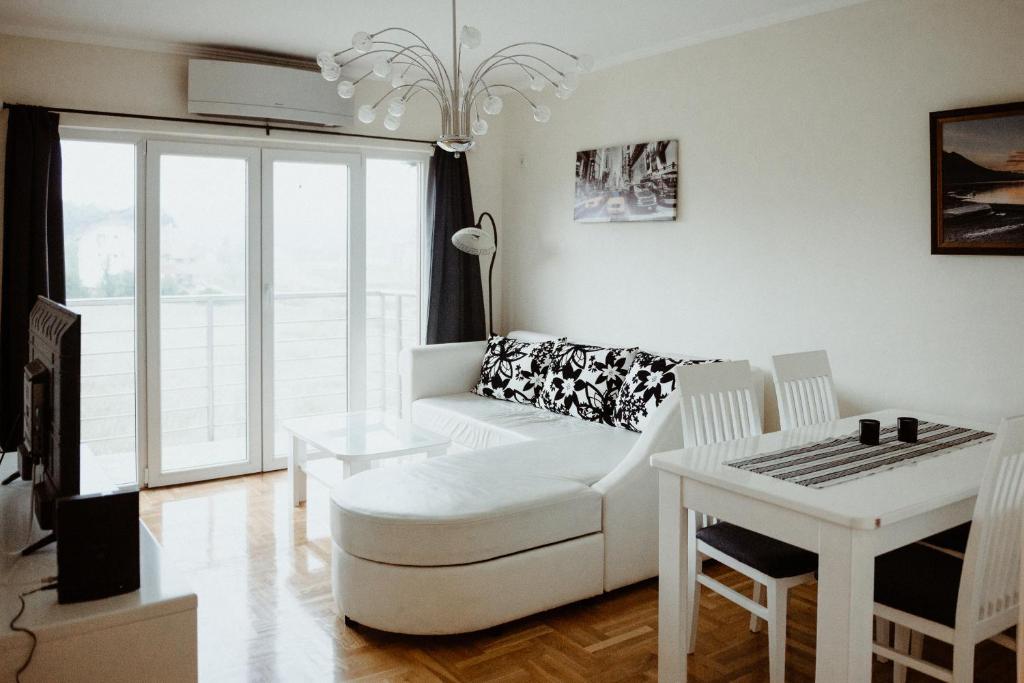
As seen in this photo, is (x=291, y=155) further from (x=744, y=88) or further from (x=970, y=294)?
(x=970, y=294)

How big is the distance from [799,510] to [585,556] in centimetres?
122

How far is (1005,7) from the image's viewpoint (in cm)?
307

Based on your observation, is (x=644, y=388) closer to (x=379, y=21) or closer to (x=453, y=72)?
(x=453, y=72)

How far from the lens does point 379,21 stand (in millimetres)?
4078

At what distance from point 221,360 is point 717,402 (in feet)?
10.2

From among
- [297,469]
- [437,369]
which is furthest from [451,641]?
[437,369]

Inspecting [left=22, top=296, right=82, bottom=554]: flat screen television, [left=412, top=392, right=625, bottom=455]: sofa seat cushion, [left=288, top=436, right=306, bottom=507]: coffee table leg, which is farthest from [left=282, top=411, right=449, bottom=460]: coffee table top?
[left=22, top=296, right=82, bottom=554]: flat screen television

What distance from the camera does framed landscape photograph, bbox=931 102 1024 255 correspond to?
3.05 meters

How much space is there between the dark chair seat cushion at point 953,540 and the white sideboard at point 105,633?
225cm

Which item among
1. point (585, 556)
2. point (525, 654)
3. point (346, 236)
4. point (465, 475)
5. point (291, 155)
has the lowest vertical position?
point (525, 654)

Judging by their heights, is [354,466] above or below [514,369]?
below

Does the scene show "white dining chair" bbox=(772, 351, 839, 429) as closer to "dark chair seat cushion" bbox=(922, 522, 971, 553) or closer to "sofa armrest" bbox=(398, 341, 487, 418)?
Result: "dark chair seat cushion" bbox=(922, 522, 971, 553)

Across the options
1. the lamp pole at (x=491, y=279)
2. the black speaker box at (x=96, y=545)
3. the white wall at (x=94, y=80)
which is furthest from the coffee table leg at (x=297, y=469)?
the black speaker box at (x=96, y=545)

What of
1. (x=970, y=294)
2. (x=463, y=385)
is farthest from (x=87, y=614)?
(x=463, y=385)
